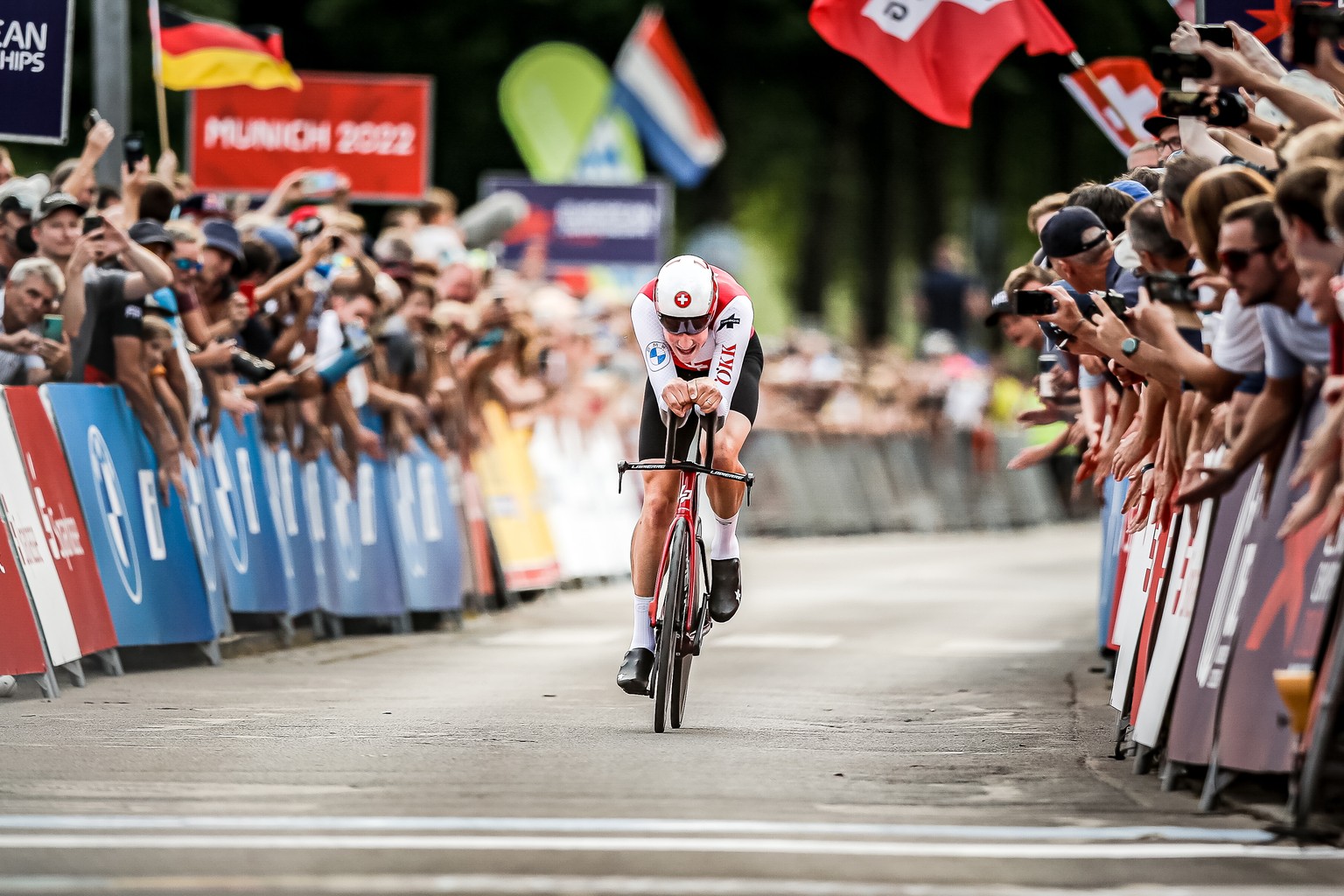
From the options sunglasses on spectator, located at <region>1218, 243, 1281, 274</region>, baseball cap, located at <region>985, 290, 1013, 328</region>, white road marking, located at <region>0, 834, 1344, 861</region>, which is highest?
sunglasses on spectator, located at <region>1218, 243, 1281, 274</region>

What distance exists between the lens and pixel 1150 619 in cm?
1042

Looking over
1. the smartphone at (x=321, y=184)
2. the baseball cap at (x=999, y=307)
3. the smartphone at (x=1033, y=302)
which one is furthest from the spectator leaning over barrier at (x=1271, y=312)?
the smartphone at (x=321, y=184)

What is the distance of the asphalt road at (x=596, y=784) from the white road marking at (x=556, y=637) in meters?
0.42

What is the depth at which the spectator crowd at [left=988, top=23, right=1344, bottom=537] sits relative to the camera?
819 centimetres

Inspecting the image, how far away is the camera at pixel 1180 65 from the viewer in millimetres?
9570

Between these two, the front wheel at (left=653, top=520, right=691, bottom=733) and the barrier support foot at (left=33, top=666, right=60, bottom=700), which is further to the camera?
the barrier support foot at (left=33, top=666, right=60, bottom=700)

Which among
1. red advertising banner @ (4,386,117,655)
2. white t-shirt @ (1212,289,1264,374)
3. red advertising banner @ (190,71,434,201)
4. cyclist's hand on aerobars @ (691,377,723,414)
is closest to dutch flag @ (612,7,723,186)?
red advertising banner @ (190,71,434,201)

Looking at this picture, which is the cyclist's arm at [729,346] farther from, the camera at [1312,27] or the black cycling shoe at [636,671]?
the camera at [1312,27]

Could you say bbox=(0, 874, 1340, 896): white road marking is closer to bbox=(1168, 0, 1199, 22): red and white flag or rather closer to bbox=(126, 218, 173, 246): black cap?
bbox=(126, 218, 173, 246): black cap

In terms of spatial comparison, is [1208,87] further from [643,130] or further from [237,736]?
[643,130]

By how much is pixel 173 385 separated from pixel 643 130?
65.5 ft

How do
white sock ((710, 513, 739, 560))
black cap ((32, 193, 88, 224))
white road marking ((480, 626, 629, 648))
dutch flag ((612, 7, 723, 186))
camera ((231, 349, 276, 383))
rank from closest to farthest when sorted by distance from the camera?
white sock ((710, 513, 739, 560))
black cap ((32, 193, 88, 224))
camera ((231, 349, 276, 383))
white road marking ((480, 626, 629, 648))
dutch flag ((612, 7, 723, 186))

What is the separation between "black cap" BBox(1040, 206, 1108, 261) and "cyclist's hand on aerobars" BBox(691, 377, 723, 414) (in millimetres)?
2080

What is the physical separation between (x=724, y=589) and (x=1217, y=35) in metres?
3.53
